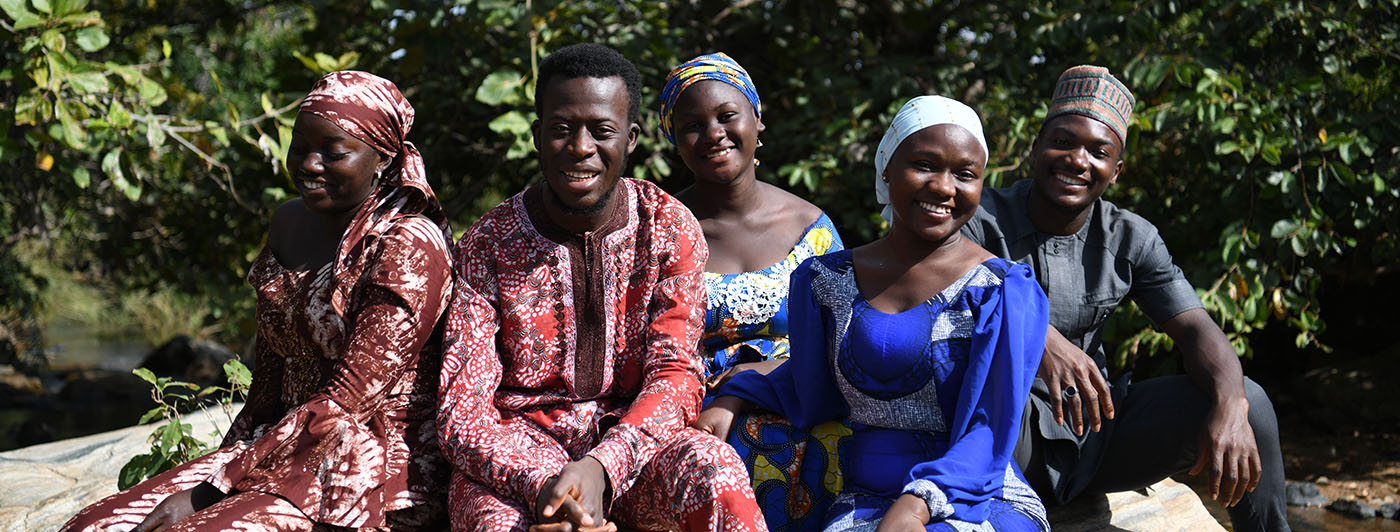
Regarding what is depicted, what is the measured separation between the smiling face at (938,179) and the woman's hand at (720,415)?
638 millimetres

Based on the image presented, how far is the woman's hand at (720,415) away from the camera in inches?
104

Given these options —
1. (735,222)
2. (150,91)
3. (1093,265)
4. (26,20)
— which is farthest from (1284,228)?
(26,20)

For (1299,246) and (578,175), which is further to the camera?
(1299,246)

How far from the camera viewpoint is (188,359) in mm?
9250

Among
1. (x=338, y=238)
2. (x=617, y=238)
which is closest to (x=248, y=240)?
(x=338, y=238)

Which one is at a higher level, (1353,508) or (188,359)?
(1353,508)

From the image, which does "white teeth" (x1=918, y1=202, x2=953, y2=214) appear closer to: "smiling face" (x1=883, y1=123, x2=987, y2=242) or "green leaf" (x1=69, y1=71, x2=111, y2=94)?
"smiling face" (x1=883, y1=123, x2=987, y2=242)

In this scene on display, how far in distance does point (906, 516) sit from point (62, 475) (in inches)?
128

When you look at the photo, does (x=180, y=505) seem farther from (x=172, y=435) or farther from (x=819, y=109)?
(x=819, y=109)

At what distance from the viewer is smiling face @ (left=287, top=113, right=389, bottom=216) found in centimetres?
262

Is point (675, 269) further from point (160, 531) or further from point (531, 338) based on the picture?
point (160, 531)

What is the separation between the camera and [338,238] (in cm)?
276

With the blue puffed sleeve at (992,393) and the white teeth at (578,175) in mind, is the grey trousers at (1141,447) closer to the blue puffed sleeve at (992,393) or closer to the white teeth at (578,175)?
the blue puffed sleeve at (992,393)

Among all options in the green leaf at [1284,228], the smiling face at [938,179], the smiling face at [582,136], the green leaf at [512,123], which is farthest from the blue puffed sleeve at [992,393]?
the green leaf at [512,123]
